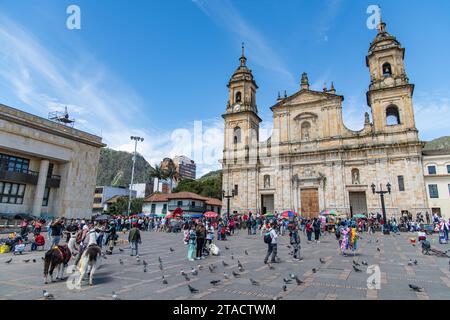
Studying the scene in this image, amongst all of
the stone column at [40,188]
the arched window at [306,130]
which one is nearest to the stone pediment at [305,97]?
the arched window at [306,130]

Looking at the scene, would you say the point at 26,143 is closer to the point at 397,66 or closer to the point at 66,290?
the point at 66,290

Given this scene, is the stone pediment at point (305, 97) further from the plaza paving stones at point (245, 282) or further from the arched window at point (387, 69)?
the plaza paving stones at point (245, 282)

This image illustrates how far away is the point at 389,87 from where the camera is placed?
3375 centimetres

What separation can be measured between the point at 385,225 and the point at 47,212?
1430 inches

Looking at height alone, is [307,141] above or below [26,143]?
above

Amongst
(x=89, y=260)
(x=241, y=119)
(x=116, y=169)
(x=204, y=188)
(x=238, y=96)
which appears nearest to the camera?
(x=89, y=260)

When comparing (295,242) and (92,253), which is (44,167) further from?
(295,242)

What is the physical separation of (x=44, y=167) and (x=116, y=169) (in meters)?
96.2

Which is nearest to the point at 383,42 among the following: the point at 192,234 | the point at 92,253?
the point at 192,234

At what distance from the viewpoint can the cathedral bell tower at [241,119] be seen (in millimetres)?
41406

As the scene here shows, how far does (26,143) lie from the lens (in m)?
29.0

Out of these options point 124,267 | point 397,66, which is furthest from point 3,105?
point 397,66
